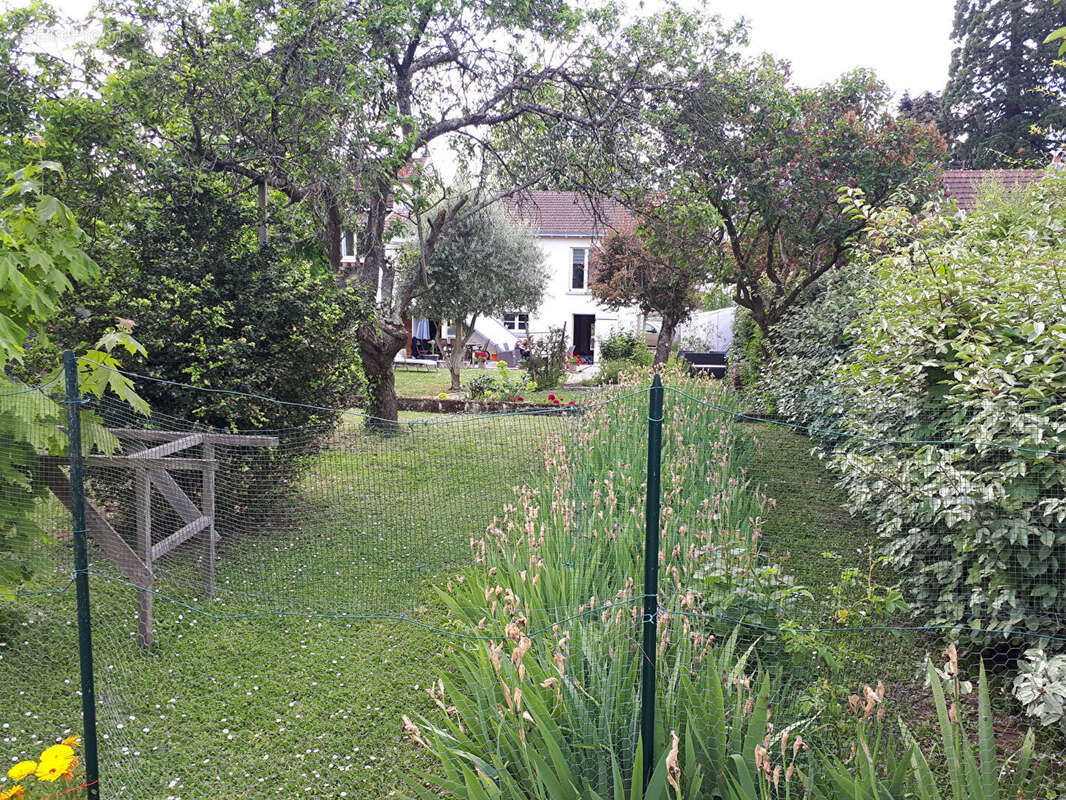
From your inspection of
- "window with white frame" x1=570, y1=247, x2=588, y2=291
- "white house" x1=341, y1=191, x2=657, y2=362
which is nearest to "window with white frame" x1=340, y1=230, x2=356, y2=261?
"white house" x1=341, y1=191, x2=657, y2=362

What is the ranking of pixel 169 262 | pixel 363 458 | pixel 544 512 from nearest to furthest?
pixel 363 458, pixel 544 512, pixel 169 262

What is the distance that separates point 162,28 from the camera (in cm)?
625

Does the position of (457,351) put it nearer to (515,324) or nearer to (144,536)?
(515,324)

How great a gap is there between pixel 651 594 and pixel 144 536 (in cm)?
267

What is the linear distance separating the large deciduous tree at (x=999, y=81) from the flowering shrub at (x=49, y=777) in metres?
27.4

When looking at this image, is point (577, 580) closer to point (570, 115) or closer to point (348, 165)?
point (348, 165)

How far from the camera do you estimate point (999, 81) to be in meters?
24.8

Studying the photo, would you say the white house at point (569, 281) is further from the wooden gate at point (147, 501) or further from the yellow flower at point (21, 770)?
the yellow flower at point (21, 770)

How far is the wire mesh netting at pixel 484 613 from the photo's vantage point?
245 cm

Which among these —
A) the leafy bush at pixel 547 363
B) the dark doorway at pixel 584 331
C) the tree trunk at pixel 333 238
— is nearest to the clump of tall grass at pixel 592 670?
the tree trunk at pixel 333 238

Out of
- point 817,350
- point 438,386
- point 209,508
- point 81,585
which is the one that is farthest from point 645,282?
point 81,585

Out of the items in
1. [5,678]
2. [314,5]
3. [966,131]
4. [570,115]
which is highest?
[966,131]

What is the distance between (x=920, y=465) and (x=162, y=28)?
6.68 metres

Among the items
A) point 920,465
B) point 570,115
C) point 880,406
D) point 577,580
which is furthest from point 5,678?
point 570,115
